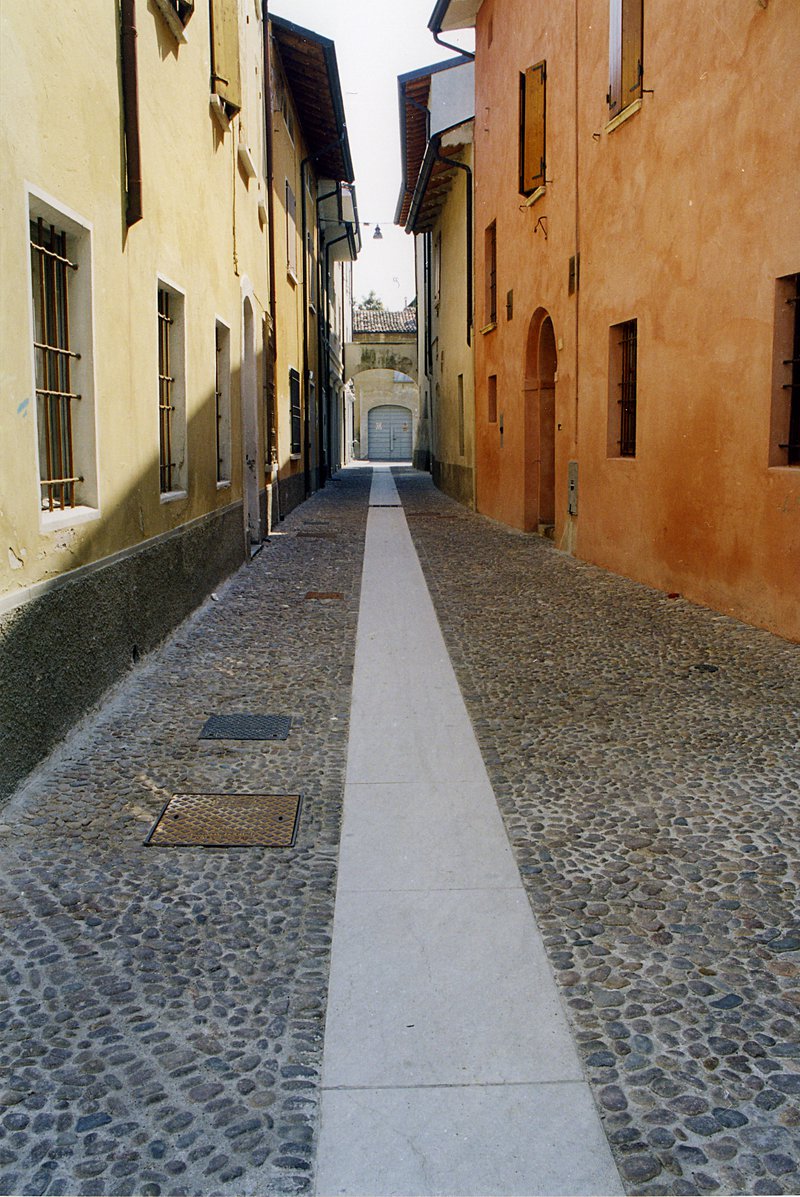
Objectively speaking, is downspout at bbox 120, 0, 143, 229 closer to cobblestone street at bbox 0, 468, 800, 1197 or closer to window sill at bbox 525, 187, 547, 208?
cobblestone street at bbox 0, 468, 800, 1197

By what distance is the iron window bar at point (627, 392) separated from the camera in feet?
33.7

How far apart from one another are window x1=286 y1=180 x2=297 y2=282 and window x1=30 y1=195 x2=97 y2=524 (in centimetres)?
1274

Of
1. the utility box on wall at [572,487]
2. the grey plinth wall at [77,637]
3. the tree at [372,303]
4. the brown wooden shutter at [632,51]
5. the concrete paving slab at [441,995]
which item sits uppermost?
the tree at [372,303]

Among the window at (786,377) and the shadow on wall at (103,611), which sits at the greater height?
the window at (786,377)

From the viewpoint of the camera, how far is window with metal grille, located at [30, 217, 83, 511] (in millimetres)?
4992

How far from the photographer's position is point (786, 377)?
7.16m

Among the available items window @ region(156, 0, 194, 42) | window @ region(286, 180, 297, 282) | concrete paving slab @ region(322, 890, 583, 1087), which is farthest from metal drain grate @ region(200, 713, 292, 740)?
window @ region(286, 180, 297, 282)

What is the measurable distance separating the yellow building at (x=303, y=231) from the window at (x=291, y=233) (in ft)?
0.06

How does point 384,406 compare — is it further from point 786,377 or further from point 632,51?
point 786,377

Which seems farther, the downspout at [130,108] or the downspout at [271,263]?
the downspout at [271,263]

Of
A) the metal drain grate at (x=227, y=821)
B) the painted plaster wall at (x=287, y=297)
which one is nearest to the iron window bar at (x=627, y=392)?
the painted plaster wall at (x=287, y=297)

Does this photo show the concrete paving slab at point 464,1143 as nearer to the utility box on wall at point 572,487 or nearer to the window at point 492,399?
the utility box on wall at point 572,487

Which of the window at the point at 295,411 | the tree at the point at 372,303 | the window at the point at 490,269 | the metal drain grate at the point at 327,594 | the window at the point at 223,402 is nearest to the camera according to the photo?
the metal drain grate at the point at 327,594

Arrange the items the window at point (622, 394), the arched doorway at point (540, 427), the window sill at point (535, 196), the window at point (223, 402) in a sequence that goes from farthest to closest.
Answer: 1. the arched doorway at point (540, 427)
2. the window sill at point (535, 196)
3. the window at point (622, 394)
4. the window at point (223, 402)
